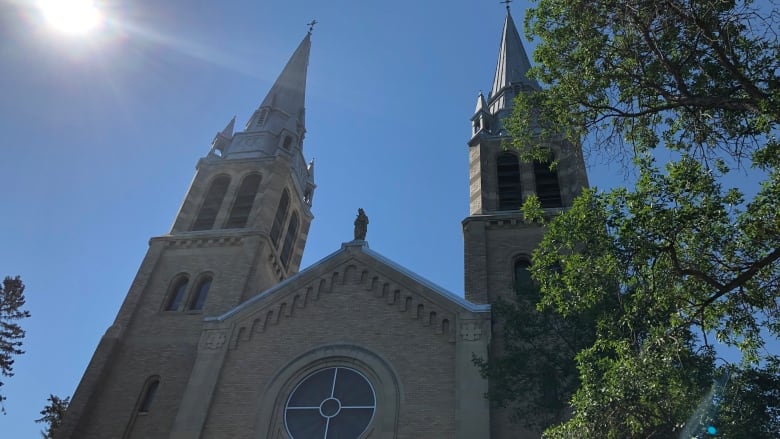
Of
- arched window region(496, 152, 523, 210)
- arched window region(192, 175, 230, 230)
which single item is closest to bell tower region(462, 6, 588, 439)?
arched window region(496, 152, 523, 210)

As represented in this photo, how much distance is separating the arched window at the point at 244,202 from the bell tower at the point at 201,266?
0.13ft

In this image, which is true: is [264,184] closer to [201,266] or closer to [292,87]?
[201,266]

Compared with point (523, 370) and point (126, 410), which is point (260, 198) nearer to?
point (126, 410)

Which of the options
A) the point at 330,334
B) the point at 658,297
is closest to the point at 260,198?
the point at 330,334

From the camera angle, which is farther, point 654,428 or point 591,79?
point 591,79

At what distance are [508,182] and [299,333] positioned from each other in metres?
9.93

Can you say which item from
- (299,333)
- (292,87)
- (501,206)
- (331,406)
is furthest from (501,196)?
(292,87)

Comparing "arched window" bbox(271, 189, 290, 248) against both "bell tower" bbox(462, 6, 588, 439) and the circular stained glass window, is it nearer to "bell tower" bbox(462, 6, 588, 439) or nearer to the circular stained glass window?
"bell tower" bbox(462, 6, 588, 439)

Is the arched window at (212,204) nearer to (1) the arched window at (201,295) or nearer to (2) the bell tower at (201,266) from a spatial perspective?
(2) the bell tower at (201,266)

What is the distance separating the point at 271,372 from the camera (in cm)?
1564

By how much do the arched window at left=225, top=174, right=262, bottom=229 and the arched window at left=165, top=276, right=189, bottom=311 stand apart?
270 cm

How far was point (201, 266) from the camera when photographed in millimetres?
20656

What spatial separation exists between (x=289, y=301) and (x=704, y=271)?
37.1 feet

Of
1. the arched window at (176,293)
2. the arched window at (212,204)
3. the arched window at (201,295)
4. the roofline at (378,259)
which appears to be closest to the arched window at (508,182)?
the roofline at (378,259)
